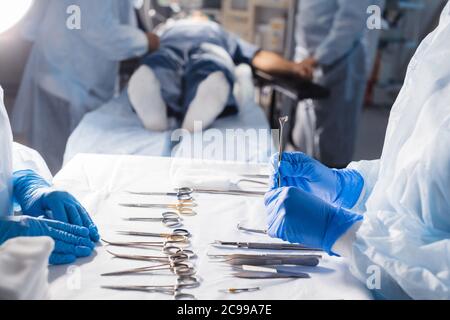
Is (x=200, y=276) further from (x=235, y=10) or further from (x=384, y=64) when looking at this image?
(x=384, y=64)

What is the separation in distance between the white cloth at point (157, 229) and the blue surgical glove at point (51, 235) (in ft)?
0.06

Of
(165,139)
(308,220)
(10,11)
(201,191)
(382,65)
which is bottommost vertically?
(382,65)

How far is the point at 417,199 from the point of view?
31.0 inches

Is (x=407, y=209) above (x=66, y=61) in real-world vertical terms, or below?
above

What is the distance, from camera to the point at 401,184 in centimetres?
81

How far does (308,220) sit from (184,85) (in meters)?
1.39

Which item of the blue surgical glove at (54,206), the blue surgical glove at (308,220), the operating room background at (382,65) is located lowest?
the operating room background at (382,65)

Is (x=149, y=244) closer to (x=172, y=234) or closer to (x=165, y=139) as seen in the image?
(x=172, y=234)

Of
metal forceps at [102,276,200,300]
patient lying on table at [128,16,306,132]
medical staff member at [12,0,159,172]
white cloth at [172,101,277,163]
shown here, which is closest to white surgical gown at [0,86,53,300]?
metal forceps at [102,276,200,300]

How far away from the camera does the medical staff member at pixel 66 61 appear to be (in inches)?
86.7

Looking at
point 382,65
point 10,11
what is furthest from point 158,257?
point 382,65

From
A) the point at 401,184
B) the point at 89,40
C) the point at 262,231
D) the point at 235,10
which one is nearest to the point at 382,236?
the point at 401,184

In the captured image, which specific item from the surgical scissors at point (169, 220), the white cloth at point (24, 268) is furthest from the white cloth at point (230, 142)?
the white cloth at point (24, 268)

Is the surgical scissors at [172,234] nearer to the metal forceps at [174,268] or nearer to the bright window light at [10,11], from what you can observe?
the metal forceps at [174,268]
